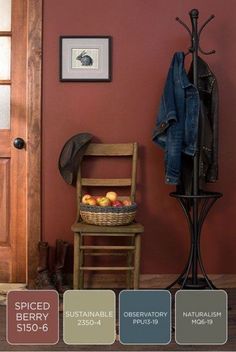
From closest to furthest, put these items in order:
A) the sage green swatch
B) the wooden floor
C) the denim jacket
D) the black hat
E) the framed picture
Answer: the sage green swatch < the wooden floor < the denim jacket < the black hat < the framed picture

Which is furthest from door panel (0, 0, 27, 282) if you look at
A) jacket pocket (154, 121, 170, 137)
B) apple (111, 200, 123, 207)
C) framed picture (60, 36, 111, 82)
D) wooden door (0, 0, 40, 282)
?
jacket pocket (154, 121, 170, 137)

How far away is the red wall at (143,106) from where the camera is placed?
2.69 metres

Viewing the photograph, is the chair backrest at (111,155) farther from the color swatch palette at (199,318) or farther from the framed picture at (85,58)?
the color swatch palette at (199,318)

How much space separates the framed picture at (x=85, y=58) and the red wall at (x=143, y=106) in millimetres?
38

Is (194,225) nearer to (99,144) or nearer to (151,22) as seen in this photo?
(99,144)

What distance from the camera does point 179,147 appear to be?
2346mm

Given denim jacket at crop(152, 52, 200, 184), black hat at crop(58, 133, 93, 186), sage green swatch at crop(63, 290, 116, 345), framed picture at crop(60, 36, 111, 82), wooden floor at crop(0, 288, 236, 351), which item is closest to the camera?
sage green swatch at crop(63, 290, 116, 345)

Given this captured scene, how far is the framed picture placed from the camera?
268 centimetres

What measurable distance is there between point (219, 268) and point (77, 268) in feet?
2.92

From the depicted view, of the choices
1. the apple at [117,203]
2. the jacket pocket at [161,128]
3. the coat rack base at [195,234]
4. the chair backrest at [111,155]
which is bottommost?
the coat rack base at [195,234]

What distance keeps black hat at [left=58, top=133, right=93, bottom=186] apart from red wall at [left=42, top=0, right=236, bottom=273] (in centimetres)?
12

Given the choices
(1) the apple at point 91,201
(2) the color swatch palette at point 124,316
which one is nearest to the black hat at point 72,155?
(1) the apple at point 91,201

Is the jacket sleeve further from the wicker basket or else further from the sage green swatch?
the sage green swatch

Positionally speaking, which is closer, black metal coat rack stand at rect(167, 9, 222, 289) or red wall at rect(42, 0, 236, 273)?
black metal coat rack stand at rect(167, 9, 222, 289)
